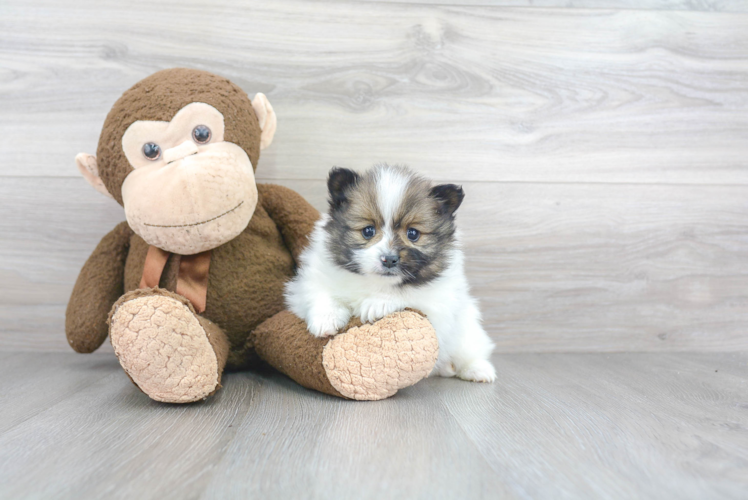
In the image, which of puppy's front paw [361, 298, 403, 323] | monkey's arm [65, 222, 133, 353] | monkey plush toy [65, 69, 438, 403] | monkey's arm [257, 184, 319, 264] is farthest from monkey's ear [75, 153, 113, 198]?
puppy's front paw [361, 298, 403, 323]

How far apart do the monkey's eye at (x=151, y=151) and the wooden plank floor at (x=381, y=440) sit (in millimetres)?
605

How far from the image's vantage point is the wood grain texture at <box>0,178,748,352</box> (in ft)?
6.15

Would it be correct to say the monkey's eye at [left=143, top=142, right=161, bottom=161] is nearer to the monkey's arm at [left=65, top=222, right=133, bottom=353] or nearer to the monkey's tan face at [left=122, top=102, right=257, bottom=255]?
the monkey's tan face at [left=122, top=102, right=257, bottom=255]

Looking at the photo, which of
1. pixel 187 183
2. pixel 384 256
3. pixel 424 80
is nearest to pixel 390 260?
pixel 384 256

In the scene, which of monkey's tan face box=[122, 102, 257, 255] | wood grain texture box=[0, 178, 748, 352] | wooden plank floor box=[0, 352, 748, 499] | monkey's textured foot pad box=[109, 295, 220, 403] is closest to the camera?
wooden plank floor box=[0, 352, 748, 499]

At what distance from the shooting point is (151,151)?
1.33 metres

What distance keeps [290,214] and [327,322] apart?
0.45 m

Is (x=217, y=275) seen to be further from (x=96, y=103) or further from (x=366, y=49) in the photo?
(x=366, y=49)

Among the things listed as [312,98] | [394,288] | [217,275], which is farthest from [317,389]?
[312,98]

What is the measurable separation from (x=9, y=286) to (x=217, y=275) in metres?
0.88

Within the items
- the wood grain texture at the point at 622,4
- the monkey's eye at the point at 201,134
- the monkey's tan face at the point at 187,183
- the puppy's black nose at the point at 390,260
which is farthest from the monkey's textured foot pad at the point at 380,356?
the wood grain texture at the point at 622,4

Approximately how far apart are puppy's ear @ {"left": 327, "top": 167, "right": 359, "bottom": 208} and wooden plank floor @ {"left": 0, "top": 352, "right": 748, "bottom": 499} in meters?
0.51

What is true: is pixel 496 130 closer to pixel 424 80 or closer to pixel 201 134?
pixel 424 80

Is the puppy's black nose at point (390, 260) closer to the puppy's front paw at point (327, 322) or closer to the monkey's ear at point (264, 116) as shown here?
the puppy's front paw at point (327, 322)
